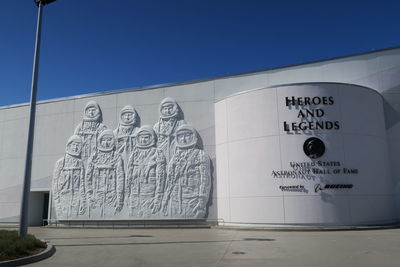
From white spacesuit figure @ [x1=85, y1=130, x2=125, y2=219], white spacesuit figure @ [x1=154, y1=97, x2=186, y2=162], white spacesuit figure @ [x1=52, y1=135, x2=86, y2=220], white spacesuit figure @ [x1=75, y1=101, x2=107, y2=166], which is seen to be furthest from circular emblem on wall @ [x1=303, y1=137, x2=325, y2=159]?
white spacesuit figure @ [x1=52, y1=135, x2=86, y2=220]

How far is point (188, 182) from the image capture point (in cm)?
2066

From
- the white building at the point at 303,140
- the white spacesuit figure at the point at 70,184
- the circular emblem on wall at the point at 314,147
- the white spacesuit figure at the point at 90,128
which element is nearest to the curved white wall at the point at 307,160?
the white building at the point at 303,140

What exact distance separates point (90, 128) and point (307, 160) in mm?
14275

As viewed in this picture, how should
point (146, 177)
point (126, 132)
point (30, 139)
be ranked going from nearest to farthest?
point (30, 139)
point (146, 177)
point (126, 132)

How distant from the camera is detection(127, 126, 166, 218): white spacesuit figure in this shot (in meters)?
21.0

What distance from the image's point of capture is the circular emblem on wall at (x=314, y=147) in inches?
686

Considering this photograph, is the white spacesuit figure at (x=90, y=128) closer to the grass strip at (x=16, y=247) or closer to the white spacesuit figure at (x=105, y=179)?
the white spacesuit figure at (x=105, y=179)

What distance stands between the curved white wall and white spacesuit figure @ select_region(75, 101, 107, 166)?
9.37 meters

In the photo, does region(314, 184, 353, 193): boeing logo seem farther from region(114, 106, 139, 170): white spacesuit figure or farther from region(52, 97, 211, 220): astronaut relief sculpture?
region(114, 106, 139, 170): white spacesuit figure

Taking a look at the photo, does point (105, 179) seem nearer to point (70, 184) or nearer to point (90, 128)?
point (70, 184)

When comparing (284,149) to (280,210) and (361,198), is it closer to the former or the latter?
(280,210)

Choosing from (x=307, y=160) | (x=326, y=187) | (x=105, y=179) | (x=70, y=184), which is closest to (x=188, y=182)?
(x=105, y=179)

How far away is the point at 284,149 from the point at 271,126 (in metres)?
1.40

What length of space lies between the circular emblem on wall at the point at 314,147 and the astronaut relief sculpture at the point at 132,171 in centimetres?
594
